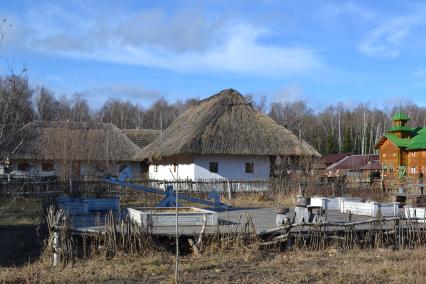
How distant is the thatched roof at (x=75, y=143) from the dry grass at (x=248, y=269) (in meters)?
18.5

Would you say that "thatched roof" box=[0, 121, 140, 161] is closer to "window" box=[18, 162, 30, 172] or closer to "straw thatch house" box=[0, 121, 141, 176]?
"straw thatch house" box=[0, 121, 141, 176]

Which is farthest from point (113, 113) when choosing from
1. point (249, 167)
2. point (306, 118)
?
point (249, 167)

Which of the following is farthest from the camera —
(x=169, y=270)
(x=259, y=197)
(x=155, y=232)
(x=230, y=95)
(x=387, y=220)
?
(x=230, y=95)

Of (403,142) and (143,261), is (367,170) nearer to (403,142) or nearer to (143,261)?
(403,142)

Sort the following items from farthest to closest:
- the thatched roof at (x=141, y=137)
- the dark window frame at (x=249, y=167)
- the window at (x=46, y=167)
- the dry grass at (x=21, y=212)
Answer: the thatched roof at (x=141, y=137)
the window at (x=46, y=167)
the dark window frame at (x=249, y=167)
the dry grass at (x=21, y=212)

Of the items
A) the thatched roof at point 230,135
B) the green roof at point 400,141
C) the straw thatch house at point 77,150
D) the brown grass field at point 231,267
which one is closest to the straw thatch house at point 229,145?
the thatched roof at point 230,135

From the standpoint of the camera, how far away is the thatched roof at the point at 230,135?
105 feet

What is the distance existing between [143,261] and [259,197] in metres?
15.4

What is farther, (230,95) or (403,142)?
(403,142)

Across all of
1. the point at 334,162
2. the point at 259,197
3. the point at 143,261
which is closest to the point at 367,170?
the point at 334,162

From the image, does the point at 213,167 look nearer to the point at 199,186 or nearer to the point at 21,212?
the point at 199,186

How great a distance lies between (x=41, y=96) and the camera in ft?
223

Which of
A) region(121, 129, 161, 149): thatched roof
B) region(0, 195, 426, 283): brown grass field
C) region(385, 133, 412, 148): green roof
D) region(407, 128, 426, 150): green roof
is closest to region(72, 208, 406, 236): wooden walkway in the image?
region(0, 195, 426, 283): brown grass field

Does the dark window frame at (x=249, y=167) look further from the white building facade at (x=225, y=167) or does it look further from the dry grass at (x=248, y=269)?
the dry grass at (x=248, y=269)
